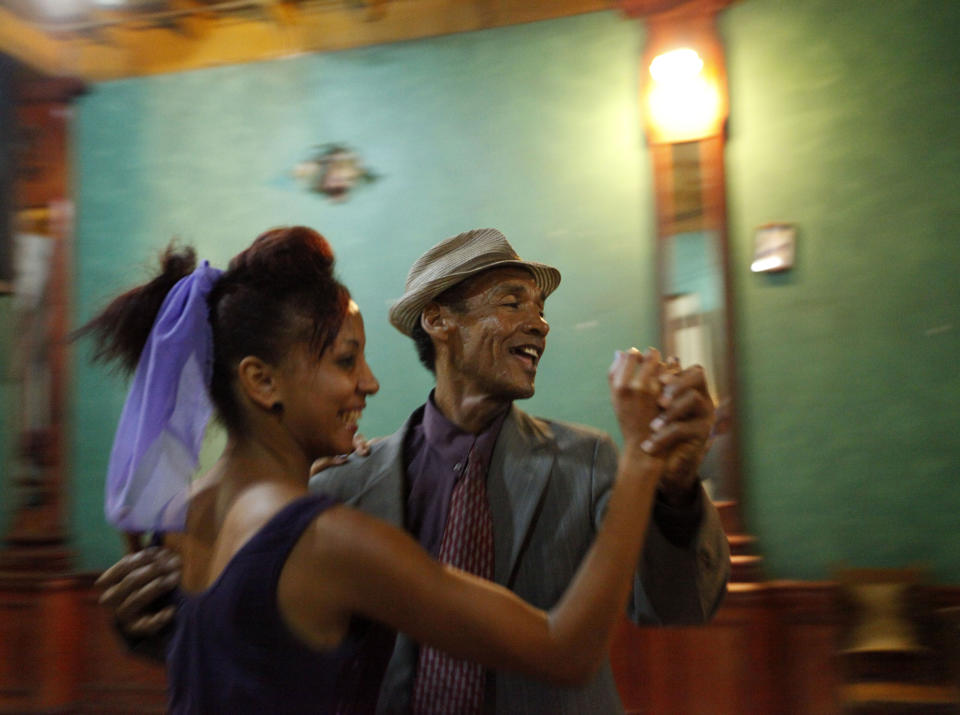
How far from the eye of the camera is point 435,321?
2.46m

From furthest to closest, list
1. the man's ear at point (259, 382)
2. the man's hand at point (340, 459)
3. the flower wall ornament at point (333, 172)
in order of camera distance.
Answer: the flower wall ornament at point (333, 172)
the man's hand at point (340, 459)
the man's ear at point (259, 382)

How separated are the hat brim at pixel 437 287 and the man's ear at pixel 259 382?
0.83 metres

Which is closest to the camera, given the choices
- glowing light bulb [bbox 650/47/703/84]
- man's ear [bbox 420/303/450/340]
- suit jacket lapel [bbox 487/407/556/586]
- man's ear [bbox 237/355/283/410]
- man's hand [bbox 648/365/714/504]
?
man's hand [bbox 648/365/714/504]

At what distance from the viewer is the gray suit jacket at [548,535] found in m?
1.83

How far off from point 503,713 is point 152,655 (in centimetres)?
70

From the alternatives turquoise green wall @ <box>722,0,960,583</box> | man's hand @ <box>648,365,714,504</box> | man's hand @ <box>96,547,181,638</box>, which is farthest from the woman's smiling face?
turquoise green wall @ <box>722,0,960,583</box>

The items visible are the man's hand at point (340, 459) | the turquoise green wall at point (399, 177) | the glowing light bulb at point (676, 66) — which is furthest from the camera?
the turquoise green wall at point (399, 177)

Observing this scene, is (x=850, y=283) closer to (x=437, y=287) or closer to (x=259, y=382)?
(x=437, y=287)

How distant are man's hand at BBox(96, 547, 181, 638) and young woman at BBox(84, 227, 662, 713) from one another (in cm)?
5

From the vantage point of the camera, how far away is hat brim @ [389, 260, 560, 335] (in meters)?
2.35

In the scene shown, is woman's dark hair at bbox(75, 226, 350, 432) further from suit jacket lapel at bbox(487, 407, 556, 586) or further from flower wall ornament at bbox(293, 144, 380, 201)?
flower wall ornament at bbox(293, 144, 380, 201)

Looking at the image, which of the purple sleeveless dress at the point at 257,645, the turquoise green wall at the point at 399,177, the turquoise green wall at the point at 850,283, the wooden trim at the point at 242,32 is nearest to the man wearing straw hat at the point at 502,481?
the purple sleeveless dress at the point at 257,645

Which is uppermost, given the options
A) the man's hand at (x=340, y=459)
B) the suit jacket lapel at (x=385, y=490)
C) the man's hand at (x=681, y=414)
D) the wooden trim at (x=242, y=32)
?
the wooden trim at (x=242, y=32)

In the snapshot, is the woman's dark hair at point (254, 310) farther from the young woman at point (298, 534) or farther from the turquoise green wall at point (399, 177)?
the turquoise green wall at point (399, 177)
